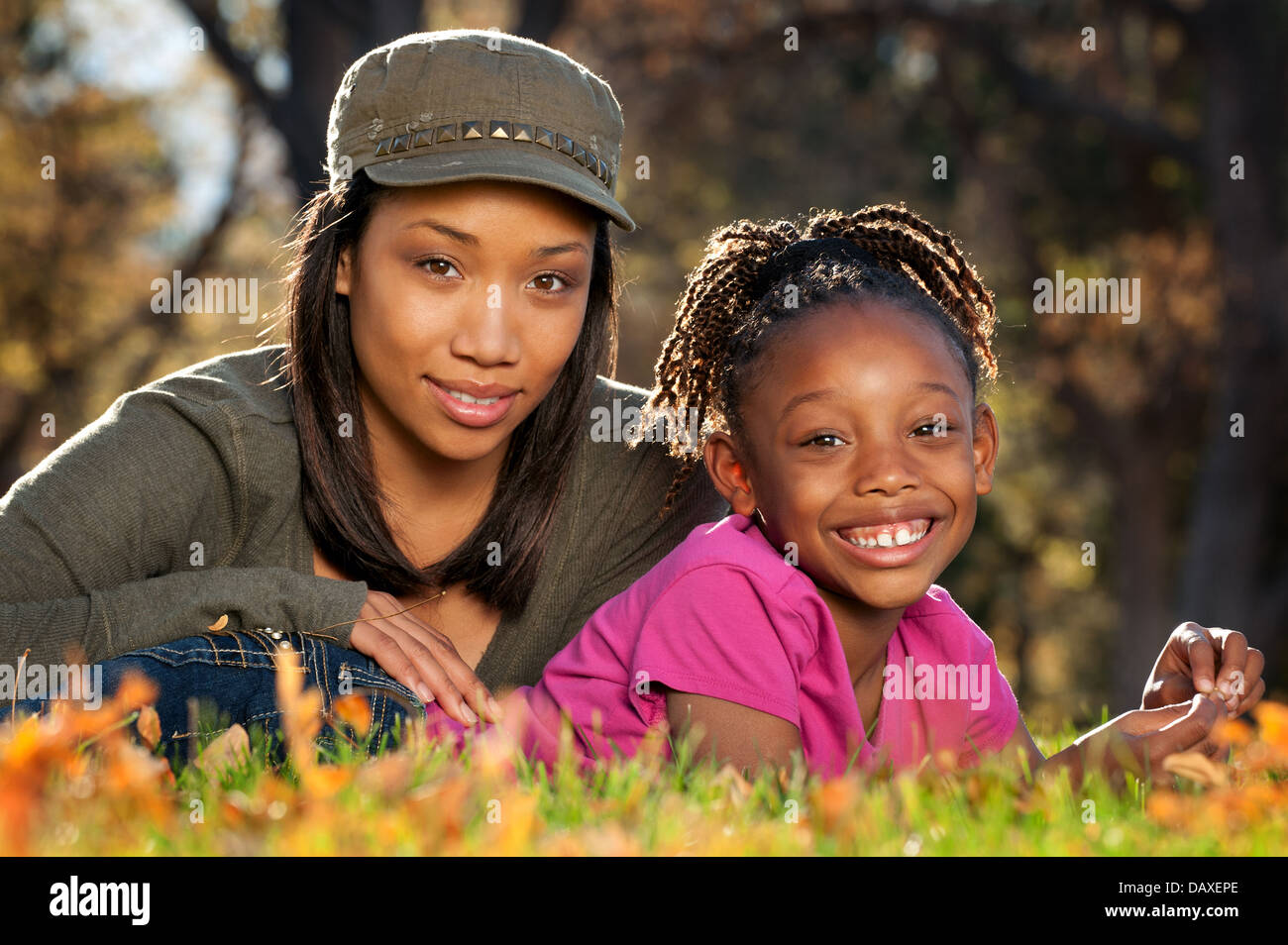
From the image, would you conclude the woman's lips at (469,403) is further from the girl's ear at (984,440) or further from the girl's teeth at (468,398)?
the girl's ear at (984,440)

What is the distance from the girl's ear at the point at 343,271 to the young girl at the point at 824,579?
1.01 meters

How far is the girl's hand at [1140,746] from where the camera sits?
106 inches

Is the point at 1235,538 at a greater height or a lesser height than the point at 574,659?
greater

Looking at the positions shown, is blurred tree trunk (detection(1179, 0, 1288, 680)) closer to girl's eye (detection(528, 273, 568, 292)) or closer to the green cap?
the green cap

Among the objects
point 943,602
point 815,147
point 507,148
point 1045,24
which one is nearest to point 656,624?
point 943,602

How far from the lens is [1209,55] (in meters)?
11.6

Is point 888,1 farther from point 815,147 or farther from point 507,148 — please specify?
point 507,148

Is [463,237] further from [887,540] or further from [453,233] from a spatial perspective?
[887,540]

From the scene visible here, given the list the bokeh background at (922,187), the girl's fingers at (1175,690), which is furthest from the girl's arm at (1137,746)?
the bokeh background at (922,187)

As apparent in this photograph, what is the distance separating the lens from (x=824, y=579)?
123 inches

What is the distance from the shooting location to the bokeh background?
37.6 feet

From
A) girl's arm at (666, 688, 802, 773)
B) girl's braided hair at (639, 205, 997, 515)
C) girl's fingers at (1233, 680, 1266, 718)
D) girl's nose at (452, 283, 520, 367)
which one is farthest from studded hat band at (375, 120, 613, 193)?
girl's fingers at (1233, 680, 1266, 718)

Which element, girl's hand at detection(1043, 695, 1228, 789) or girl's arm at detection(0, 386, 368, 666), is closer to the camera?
girl's hand at detection(1043, 695, 1228, 789)
